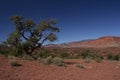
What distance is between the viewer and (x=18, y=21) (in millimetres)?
22328

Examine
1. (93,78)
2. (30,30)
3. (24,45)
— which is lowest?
(93,78)

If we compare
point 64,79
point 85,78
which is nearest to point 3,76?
point 64,79

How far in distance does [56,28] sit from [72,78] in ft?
41.7

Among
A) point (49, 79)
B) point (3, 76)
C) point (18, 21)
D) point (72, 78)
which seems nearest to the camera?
point (3, 76)

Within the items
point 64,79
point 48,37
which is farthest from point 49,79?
point 48,37

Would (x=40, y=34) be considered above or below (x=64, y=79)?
above

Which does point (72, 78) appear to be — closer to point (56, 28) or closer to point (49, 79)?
point (49, 79)

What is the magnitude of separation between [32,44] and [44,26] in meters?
2.50

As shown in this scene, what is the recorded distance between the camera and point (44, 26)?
22.7 m

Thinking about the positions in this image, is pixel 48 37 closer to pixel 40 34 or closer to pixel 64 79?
pixel 40 34

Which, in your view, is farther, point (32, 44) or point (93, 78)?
point (32, 44)

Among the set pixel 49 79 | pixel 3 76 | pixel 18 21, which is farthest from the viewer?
pixel 18 21

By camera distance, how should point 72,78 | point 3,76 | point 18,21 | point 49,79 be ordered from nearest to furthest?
point 3,76 → point 49,79 → point 72,78 → point 18,21

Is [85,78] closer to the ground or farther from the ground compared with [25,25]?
closer to the ground
